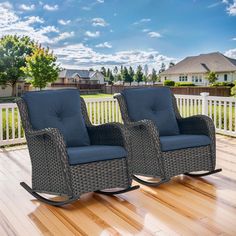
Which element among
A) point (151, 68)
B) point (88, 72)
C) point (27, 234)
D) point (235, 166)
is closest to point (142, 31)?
point (151, 68)

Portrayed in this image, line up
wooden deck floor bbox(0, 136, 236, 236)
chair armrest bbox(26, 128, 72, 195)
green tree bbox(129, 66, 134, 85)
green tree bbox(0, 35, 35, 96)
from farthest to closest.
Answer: green tree bbox(129, 66, 134, 85), green tree bbox(0, 35, 35, 96), chair armrest bbox(26, 128, 72, 195), wooden deck floor bbox(0, 136, 236, 236)

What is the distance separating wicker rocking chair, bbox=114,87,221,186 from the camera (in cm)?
315

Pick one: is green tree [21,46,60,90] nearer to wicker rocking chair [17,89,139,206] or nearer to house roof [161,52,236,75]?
house roof [161,52,236,75]

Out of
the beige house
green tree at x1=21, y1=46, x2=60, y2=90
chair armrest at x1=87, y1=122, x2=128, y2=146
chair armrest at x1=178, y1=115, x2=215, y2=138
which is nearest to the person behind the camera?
chair armrest at x1=87, y1=122, x2=128, y2=146

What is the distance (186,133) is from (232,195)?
0.86 meters

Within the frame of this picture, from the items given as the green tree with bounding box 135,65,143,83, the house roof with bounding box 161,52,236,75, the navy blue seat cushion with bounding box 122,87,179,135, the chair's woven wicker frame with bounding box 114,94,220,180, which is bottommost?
the chair's woven wicker frame with bounding box 114,94,220,180

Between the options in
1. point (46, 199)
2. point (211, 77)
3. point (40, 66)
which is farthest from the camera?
point (211, 77)

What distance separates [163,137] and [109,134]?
2.08 ft

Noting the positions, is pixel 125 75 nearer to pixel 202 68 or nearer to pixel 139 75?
pixel 139 75

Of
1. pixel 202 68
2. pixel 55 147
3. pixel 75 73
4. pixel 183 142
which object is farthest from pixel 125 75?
pixel 55 147

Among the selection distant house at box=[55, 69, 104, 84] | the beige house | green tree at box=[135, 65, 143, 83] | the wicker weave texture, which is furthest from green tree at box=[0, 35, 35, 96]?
the wicker weave texture

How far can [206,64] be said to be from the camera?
97.1ft

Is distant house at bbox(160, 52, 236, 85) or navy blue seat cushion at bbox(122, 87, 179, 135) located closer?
navy blue seat cushion at bbox(122, 87, 179, 135)

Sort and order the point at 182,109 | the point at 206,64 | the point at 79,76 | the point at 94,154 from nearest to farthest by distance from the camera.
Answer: the point at 94,154 < the point at 182,109 < the point at 206,64 < the point at 79,76
